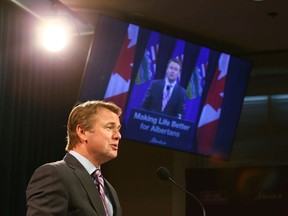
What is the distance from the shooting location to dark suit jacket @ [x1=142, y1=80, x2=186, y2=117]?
513cm

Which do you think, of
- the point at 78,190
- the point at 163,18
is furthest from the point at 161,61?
the point at 78,190

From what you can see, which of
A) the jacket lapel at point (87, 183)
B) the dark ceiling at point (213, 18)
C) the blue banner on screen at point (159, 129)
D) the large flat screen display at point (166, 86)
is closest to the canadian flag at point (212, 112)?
the large flat screen display at point (166, 86)

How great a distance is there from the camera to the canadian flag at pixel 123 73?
4.94 meters

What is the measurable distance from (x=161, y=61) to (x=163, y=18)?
1.60 feet

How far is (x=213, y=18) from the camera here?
17.9 ft

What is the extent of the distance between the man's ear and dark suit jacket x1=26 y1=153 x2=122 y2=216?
14 centimetres

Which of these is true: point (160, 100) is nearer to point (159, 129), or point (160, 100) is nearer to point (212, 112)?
point (159, 129)

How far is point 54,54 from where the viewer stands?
18.9 feet

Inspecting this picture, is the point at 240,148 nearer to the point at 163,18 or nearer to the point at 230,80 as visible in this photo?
the point at 230,80

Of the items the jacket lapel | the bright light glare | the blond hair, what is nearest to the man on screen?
the bright light glare

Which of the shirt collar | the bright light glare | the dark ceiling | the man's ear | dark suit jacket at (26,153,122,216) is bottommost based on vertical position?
dark suit jacket at (26,153,122,216)

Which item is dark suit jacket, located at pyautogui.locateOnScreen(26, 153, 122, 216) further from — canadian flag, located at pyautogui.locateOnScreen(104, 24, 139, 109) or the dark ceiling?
the dark ceiling

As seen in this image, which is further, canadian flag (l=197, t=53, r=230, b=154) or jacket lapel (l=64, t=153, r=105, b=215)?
canadian flag (l=197, t=53, r=230, b=154)

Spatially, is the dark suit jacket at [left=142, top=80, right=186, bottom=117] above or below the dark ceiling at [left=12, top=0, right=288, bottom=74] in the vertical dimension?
→ below
